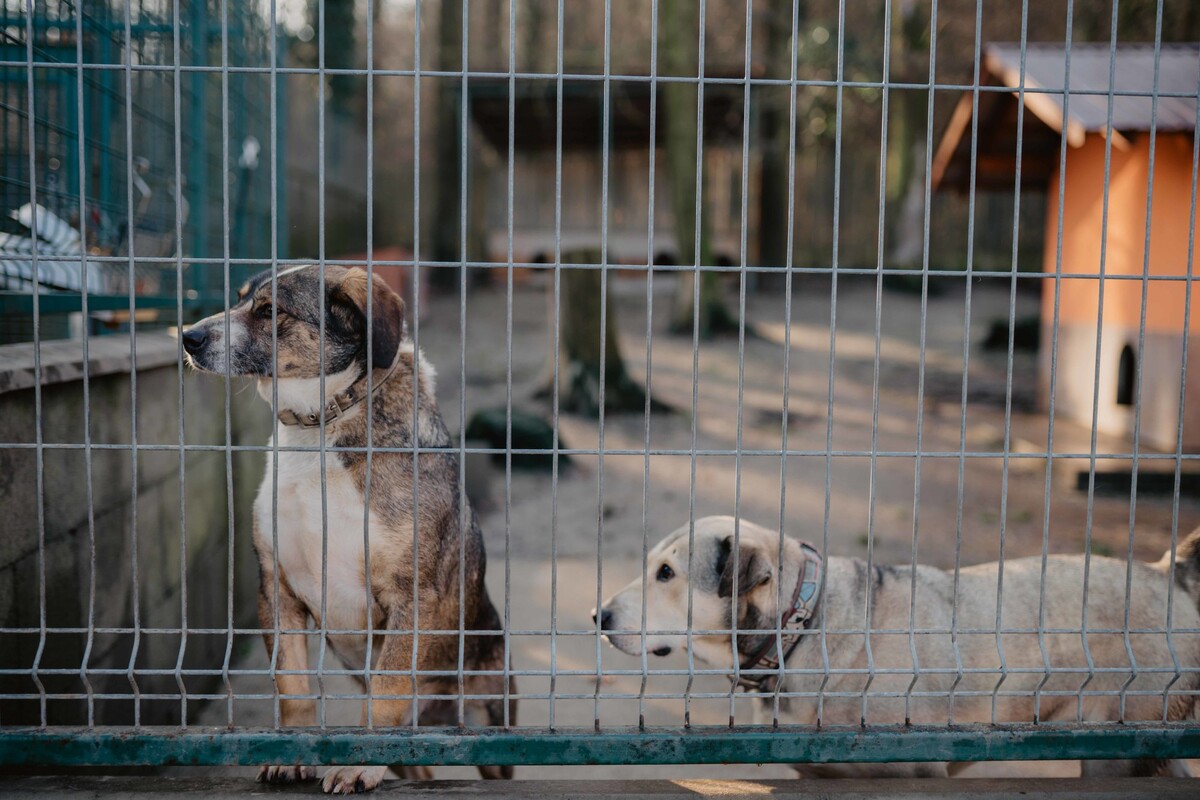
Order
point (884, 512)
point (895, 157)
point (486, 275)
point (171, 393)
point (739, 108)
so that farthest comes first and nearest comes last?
point (895, 157) < point (486, 275) < point (739, 108) < point (884, 512) < point (171, 393)

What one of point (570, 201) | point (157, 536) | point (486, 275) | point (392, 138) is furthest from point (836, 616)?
point (392, 138)

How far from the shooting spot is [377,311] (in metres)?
3.05

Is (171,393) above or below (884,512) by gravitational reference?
above

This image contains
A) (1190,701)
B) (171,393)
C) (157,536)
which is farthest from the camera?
(171,393)

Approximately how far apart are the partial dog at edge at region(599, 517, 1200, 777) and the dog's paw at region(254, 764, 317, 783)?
1.04 m

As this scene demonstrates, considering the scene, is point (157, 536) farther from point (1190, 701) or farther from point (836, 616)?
point (1190, 701)

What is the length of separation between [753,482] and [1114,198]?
569 centimetres

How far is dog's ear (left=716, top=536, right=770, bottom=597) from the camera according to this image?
3322 millimetres

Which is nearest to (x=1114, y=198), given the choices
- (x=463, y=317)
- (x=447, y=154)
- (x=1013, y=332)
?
(x=1013, y=332)

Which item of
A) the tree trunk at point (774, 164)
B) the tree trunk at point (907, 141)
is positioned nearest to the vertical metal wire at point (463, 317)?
the tree trunk at point (774, 164)

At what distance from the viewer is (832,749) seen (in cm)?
286

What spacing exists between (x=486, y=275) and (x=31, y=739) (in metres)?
17.3

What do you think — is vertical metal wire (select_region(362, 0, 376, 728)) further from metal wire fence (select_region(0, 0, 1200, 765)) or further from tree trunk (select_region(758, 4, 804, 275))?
tree trunk (select_region(758, 4, 804, 275))

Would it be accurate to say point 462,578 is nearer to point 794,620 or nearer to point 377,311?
point 377,311
